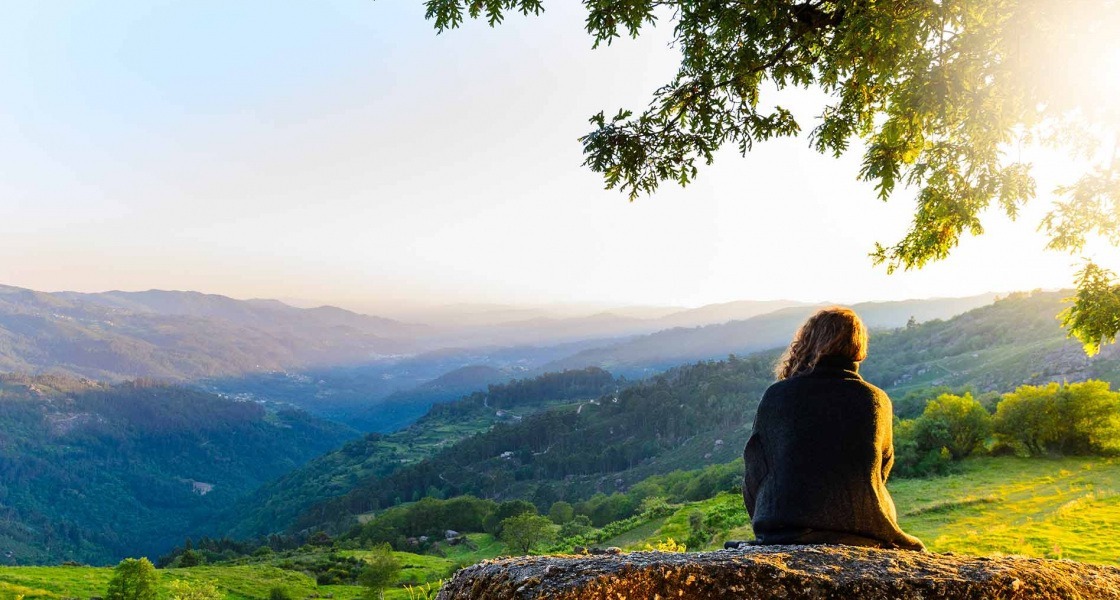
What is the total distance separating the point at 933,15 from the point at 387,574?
151 ft

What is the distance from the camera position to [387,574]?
42.7 m

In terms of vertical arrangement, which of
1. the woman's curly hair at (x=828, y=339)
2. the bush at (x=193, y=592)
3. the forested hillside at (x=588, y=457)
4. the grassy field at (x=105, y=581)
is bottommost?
the forested hillside at (x=588, y=457)

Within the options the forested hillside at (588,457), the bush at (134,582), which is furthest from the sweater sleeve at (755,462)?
the forested hillside at (588,457)

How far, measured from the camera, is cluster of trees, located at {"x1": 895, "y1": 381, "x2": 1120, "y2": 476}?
97.3ft

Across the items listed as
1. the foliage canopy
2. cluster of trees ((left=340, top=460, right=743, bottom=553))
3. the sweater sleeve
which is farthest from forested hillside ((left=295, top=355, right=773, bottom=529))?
the sweater sleeve

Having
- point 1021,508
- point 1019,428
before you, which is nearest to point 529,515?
point 1019,428

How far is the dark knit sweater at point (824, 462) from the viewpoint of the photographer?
3900 millimetres

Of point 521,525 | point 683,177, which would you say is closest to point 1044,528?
point 683,177

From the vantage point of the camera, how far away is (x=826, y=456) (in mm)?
4059

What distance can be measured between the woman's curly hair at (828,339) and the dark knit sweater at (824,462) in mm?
90

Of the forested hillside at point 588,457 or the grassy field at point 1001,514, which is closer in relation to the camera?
the grassy field at point 1001,514

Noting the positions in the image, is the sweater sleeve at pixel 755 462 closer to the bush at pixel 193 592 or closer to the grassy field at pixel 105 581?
the bush at pixel 193 592

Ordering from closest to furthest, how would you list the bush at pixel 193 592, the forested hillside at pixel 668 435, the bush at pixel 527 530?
1. the bush at pixel 193 592
2. the bush at pixel 527 530
3. the forested hillside at pixel 668 435

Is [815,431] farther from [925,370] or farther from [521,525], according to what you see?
[925,370]
